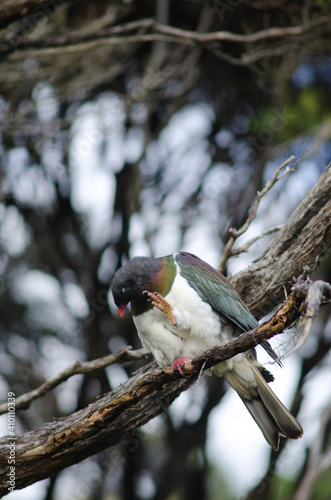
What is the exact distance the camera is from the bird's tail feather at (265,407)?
392 centimetres

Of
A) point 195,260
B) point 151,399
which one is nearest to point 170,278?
point 195,260

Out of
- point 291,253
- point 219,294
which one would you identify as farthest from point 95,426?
point 291,253

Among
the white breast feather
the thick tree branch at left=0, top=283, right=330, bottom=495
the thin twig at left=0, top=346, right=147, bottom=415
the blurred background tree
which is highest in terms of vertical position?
the blurred background tree

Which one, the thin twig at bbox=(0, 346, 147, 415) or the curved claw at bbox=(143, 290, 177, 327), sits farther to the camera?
the thin twig at bbox=(0, 346, 147, 415)

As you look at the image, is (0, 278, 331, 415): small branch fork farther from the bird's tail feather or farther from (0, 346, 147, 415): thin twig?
(0, 346, 147, 415): thin twig

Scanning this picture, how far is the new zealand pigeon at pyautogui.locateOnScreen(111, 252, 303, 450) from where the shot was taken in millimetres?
4027

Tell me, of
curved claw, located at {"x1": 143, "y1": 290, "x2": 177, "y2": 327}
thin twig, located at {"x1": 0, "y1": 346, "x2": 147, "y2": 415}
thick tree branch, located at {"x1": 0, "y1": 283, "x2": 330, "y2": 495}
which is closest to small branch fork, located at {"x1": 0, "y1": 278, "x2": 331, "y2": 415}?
thick tree branch, located at {"x1": 0, "y1": 283, "x2": 330, "y2": 495}

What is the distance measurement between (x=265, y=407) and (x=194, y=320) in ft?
2.79

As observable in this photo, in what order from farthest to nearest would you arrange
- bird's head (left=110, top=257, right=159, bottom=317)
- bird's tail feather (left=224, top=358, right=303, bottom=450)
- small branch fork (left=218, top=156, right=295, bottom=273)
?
small branch fork (left=218, top=156, right=295, bottom=273) < bird's head (left=110, top=257, right=159, bottom=317) < bird's tail feather (left=224, top=358, right=303, bottom=450)

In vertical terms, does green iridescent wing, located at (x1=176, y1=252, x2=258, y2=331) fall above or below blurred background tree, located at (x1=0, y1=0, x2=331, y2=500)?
below

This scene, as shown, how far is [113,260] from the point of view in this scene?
800 cm

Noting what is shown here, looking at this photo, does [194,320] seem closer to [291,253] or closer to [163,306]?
[163,306]

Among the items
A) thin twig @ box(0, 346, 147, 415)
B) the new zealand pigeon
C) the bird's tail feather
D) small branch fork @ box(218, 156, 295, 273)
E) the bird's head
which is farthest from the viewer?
small branch fork @ box(218, 156, 295, 273)

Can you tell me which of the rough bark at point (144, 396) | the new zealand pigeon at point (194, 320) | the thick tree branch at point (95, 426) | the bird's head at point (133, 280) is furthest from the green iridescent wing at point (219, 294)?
the thick tree branch at point (95, 426)
